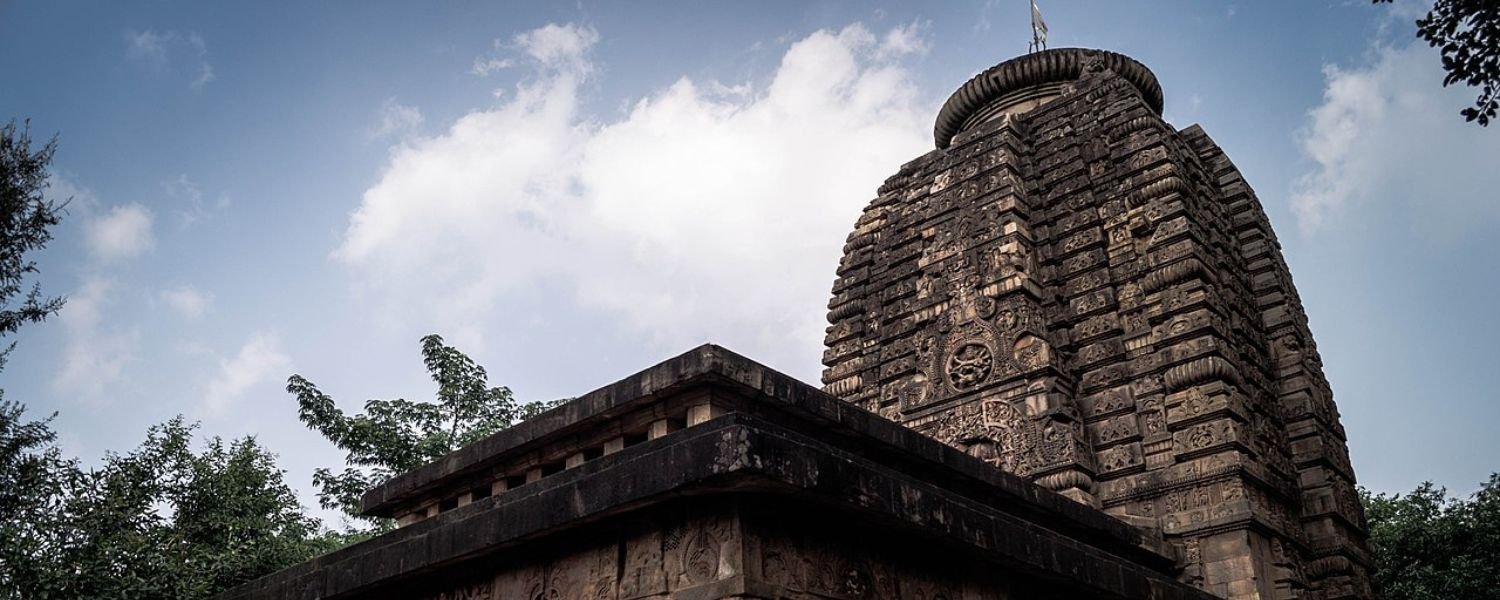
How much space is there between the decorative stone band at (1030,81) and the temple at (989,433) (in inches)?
1.5

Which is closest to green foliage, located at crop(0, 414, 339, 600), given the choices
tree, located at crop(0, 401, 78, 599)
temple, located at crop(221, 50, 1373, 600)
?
tree, located at crop(0, 401, 78, 599)

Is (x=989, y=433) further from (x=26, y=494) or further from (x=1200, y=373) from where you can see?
(x=26, y=494)

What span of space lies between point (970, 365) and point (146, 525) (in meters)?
12.0

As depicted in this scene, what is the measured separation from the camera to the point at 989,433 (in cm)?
1049

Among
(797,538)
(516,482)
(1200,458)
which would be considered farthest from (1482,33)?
(516,482)

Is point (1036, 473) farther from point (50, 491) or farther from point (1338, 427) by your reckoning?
point (50, 491)

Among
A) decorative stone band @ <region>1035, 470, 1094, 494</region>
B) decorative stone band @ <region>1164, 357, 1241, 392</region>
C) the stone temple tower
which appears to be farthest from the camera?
decorative stone band @ <region>1035, 470, 1094, 494</region>

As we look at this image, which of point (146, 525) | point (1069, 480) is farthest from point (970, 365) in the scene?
point (146, 525)

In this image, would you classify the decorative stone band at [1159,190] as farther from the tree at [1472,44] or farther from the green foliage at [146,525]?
the green foliage at [146,525]

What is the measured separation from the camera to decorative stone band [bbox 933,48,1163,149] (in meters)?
14.5

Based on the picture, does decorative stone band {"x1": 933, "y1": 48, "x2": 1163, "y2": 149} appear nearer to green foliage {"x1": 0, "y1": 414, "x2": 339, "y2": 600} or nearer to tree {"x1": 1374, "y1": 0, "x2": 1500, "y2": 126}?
tree {"x1": 1374, "y1": 0, "x2": 1500, "y2": 126}

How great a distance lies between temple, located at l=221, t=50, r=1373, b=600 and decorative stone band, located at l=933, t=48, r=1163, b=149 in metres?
0.04

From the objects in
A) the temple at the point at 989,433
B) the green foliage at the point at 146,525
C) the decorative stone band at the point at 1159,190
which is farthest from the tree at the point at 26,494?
the decorative stone band at the point at 1159,190

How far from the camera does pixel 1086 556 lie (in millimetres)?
6223
